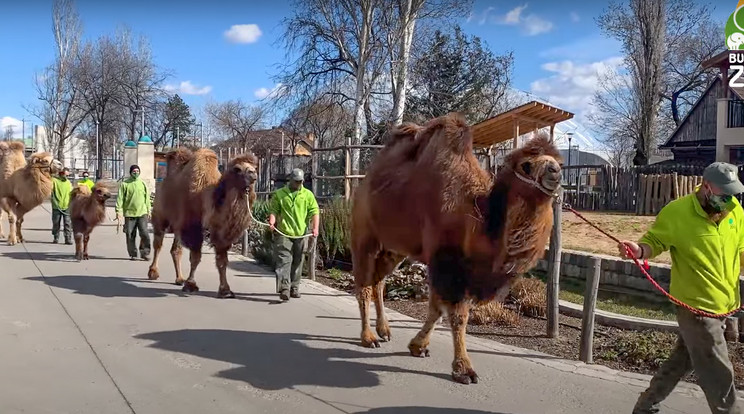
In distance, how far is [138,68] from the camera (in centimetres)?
3903

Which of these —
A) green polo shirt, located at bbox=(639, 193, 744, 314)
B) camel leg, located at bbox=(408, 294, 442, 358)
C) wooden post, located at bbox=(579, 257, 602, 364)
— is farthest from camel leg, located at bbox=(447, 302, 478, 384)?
green polo shirt, located at bbox=(639, 193, 744, 314)

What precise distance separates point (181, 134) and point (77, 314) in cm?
4624

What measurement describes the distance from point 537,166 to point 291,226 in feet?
16.0

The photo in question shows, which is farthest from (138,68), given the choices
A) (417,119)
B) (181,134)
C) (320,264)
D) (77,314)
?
(77,314)

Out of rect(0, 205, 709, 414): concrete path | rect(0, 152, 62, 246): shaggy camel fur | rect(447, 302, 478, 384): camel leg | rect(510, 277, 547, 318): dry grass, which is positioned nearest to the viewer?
rect(0, 205, 709, 414): concrete path

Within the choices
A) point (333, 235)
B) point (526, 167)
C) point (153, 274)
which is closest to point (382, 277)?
point (526, 167)

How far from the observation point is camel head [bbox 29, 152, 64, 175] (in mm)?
15078

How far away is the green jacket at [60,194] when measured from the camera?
595 inches

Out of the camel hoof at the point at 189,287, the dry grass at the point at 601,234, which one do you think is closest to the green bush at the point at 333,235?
the camel hoof at the point at 189,287

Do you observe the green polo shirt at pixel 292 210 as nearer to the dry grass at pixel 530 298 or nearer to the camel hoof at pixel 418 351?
the dry grass at pixel 530 298

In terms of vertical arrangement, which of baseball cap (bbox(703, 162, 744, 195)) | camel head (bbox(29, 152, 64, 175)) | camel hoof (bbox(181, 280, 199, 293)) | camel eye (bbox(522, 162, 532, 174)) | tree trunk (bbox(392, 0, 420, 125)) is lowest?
camel hoof (bbox(181, 280, 199, 293))

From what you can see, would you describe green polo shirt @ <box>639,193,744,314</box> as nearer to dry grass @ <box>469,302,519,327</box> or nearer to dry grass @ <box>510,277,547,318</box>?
dry grass @ <box>469,302,519,327</box>

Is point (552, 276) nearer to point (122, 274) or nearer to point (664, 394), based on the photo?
point (664, 394)

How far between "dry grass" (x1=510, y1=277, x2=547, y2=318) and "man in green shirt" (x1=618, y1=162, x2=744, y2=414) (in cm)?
416
